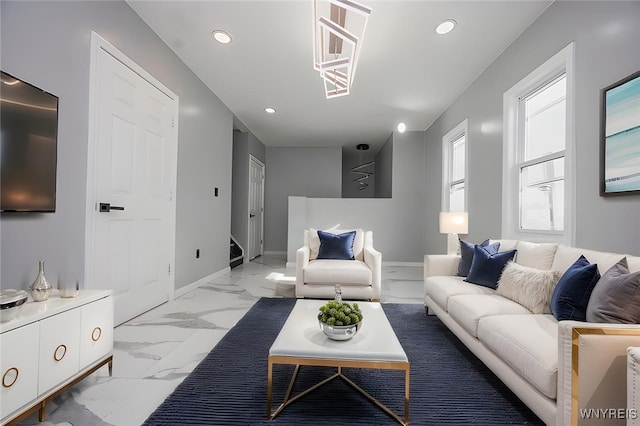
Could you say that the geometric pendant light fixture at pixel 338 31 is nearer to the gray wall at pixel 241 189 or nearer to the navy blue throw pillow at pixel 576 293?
the navy blue throw pillow at pixel 576 293

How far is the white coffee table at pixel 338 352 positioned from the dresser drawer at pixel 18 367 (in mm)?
1018

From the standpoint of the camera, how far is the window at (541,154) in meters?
2.30

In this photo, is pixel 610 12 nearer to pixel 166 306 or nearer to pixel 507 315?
pixel 507 315

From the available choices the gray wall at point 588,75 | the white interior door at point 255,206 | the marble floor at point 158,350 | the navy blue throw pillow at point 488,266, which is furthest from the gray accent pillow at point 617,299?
the white interior door at point 255,206

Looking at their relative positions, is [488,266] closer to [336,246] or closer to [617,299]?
[617,299]

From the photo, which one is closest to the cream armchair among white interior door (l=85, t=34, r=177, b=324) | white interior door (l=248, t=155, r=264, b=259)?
white interior door (l=85, t=34, r=177, b=324)

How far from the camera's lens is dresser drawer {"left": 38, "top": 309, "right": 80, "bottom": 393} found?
132 centimetres

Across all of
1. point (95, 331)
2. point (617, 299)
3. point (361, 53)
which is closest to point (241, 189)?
point (361, 53)

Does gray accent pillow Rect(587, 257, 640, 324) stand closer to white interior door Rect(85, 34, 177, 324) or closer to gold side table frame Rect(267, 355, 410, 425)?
gold side table frame Rect(267, 355, 410, 425)

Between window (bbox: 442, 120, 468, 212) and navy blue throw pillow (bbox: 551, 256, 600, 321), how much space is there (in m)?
2.89

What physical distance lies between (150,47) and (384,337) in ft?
10.7

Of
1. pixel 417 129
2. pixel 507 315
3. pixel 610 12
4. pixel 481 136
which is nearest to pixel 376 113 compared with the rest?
pixel 417 129

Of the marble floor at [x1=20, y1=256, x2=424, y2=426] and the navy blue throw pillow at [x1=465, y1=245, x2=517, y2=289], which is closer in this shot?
the marble floor at [x1=20, y1=256, x2=424, y2=426]

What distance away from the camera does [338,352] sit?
135 centimetres
